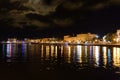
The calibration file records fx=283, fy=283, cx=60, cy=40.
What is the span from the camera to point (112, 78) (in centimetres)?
3125

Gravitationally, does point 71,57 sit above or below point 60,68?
above

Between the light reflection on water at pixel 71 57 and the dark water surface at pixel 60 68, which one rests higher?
the light reflection on water at pixel 71 57

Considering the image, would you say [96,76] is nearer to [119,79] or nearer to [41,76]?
[119,79]

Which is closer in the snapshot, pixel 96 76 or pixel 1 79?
pixel 1 79

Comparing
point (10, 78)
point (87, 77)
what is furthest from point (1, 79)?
point (87, 77)

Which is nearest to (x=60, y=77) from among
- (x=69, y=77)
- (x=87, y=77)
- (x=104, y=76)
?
(x=69, y=77)

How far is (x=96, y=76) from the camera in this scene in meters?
33.2

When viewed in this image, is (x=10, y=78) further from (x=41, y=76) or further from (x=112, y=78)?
(x=112, y=78)

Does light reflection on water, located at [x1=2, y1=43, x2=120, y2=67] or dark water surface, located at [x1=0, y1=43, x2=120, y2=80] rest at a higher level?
light reflection on water, located at [x1=2, y1=43, x2=120, y2=67]

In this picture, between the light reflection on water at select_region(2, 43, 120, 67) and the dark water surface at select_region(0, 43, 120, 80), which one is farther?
the light reflection on water at select_region(2, 43, 120, 67)

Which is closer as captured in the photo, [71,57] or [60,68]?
[60,68]

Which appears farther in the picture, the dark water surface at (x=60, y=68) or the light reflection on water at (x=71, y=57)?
the light reflection on water at (x=71, y=57)

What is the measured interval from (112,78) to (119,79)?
134 centimetres

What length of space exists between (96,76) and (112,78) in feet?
8.15
